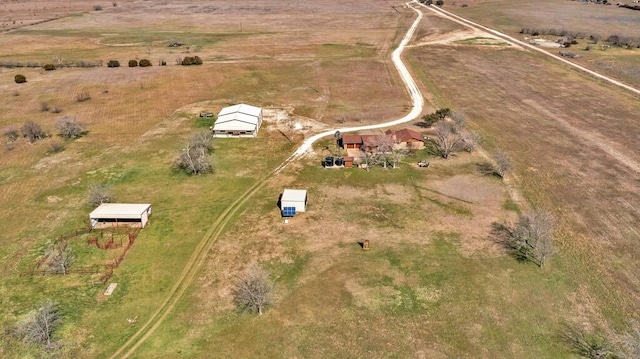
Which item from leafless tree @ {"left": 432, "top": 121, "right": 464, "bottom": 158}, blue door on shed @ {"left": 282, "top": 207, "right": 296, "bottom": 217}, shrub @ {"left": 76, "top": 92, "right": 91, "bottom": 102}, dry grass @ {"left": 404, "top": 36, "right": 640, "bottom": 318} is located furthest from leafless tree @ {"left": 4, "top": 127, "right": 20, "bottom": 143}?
dry grass @ {"left": 404, "top": 36, "right": 640, "bottom": 318}

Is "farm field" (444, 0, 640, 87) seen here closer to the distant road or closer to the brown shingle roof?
the distant road

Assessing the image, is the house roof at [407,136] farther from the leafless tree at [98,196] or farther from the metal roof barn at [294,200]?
the leafless tree at [98,196]

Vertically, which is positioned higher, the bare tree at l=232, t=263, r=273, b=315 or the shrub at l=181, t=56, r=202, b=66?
the shrub at l=181, t=56, r=202, b=66

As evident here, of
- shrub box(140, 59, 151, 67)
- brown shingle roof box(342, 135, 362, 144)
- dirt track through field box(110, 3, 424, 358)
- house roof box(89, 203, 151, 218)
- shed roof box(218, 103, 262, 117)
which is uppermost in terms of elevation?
shrub box(140, 59, 151, 67)

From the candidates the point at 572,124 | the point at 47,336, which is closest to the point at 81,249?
the point at 47,336

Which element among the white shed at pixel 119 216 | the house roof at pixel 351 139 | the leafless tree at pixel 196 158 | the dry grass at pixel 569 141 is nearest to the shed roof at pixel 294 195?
the leafless tree at pixel 196 158

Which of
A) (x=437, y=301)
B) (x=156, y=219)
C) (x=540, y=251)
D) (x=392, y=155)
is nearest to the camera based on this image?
(x=437, y=301)

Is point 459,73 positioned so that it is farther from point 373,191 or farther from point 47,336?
point 47,336
